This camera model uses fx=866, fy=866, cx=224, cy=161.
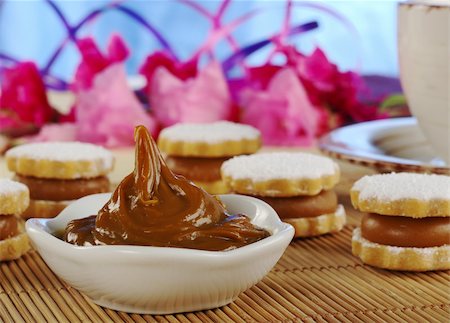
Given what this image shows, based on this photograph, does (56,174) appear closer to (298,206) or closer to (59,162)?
(59,162)

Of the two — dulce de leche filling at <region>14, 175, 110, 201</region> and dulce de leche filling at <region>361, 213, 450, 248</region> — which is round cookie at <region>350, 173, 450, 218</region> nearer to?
dulce de leche filling at <region>361, 213, 450, 248</region>

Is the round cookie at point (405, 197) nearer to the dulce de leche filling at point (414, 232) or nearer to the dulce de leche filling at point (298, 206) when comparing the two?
the dulce de leche filling at point (414, 232)

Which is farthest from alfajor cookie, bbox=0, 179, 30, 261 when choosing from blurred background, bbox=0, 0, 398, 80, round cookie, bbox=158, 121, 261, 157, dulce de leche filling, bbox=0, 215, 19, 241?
blurred background, bbox=0, 0, 398, 80

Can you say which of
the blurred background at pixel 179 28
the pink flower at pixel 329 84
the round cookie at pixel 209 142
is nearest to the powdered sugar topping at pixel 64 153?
the round cookie at pixel 209 142

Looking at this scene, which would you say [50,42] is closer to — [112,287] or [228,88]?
[228,88]

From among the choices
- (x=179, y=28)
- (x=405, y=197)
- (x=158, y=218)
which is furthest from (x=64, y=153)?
(x=179, y=28)
